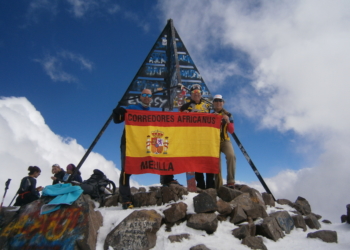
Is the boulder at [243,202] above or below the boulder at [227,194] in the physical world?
below

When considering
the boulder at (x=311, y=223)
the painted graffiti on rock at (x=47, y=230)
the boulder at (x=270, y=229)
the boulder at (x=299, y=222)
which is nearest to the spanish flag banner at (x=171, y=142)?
the painted graffiti on rock at (x=47, y=230)

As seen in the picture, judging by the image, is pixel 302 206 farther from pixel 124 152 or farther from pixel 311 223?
pixel 124 152

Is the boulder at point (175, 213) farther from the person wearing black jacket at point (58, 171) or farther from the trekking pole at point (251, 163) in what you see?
the person wearing black jacket at point (58, 171)

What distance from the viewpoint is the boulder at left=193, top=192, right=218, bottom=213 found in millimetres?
4352

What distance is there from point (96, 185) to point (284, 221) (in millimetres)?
4758

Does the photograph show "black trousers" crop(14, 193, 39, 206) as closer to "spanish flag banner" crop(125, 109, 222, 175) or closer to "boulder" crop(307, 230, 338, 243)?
"spanish flag banner" crop(125, 109, 222, 175)

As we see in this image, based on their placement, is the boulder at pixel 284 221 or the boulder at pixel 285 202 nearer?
the boulder at pixel 284 221

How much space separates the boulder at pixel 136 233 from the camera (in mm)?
3695

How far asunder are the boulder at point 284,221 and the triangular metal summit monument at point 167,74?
14.3ft

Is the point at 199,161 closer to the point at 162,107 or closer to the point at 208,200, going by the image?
the point at 208,200

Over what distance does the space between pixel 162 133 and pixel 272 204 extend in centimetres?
321

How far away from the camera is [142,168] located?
5.40 meters

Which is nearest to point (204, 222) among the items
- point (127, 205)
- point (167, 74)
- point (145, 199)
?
point (145, 199)

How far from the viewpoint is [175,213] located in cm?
428
